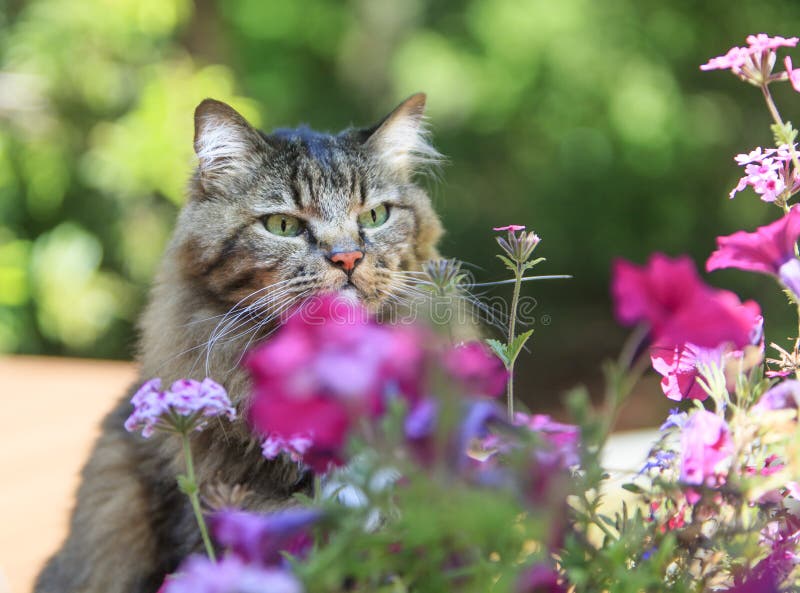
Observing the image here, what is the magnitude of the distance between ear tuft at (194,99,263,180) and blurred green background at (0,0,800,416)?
2.59 m

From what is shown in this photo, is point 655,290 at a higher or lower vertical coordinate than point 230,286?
higher

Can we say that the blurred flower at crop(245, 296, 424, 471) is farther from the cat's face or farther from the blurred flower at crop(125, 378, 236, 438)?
the cat's face

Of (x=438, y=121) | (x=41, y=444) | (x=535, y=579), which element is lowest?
(x=41, y=444)

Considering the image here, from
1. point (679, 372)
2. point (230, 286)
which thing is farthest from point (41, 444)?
point (679, 372)

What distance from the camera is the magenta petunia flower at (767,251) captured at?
0.84 m

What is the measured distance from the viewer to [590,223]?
5.32m

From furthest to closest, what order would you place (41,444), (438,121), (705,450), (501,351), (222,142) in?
1. (438,121)
2. (41,444)
3. (222,142)
4. (501,351)
5. (705,450)

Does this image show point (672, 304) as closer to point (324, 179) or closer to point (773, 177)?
point (773, 177)

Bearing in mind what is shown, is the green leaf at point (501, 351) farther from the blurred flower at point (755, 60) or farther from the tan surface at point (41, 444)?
the tan surface at point (41, 444)

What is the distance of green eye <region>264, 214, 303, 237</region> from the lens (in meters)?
1.61

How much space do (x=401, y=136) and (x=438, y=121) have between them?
3505 millimetres

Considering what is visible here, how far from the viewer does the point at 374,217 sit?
1.72 m

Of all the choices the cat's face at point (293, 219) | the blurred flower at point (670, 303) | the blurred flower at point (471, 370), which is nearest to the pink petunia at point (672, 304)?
the blurred flower at point (670, 303)

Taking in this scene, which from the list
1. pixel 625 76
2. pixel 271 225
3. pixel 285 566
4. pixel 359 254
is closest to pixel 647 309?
pixel 285 566
